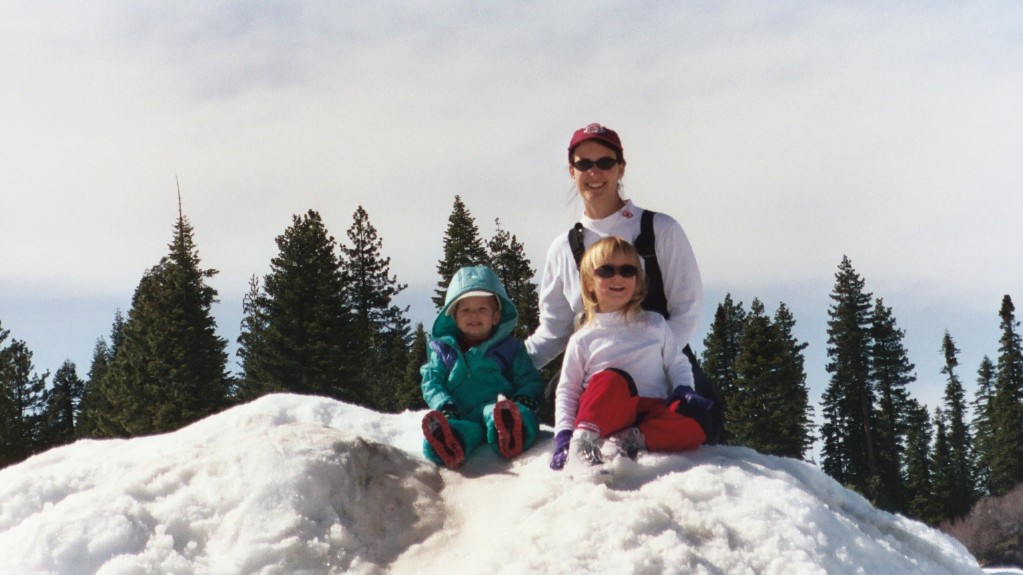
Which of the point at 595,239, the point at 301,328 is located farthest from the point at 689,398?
the point at 301,328

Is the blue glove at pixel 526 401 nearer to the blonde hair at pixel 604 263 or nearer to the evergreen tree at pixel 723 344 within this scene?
the blonde hair at pixel 604 263

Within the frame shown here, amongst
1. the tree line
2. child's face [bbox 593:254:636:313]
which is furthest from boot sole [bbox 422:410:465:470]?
the tree line

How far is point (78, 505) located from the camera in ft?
14.8

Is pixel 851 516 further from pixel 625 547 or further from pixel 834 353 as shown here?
pixel 834 353

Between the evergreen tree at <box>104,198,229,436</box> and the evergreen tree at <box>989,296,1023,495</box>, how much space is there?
41.0m

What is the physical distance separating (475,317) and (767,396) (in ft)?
132

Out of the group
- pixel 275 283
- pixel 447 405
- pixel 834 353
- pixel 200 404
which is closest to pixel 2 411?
pixel 200 404

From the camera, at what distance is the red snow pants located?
189 inches

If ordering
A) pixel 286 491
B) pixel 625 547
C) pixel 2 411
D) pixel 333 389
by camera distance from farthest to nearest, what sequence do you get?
pixel 2 411 < pixel 333 389 < pixel 286 491 < pixel 625 547

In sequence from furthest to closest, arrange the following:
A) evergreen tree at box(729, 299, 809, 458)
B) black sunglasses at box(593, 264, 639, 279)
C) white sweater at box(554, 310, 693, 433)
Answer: evergreen tree at box(729, 299, 809, 458) < black sunglasses at box(593, 264, 639, 279) < white sweater at box(554, 310, 693, 433)

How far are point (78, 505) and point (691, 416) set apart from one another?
10.2 ft

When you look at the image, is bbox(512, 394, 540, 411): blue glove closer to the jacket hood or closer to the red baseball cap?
the jacket hood

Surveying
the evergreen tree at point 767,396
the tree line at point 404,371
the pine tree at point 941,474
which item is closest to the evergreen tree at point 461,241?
the tree line at point 404,371

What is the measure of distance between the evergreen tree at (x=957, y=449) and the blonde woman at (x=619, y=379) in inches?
2014
